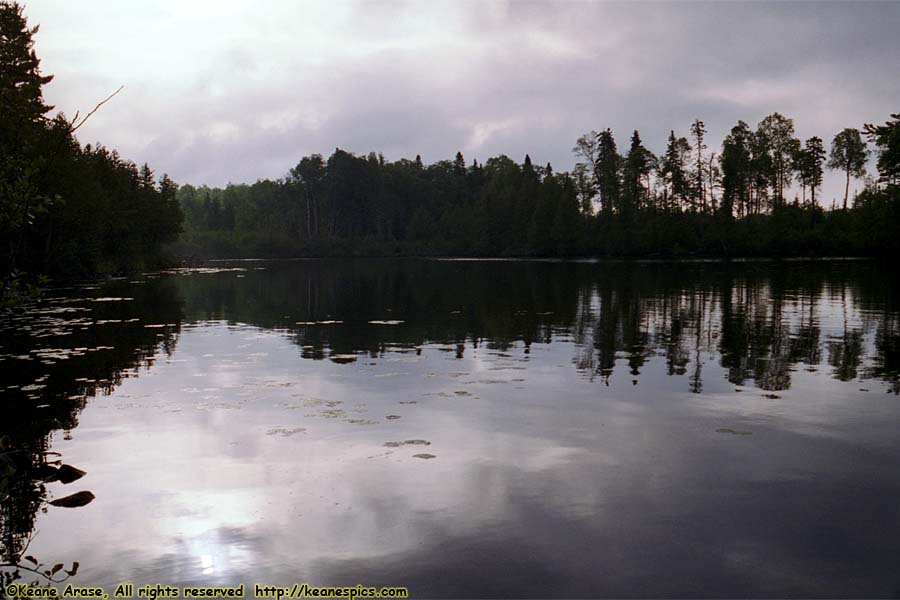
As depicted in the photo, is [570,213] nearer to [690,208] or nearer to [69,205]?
[690,208]

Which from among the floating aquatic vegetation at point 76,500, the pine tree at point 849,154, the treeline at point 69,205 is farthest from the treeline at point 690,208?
the floating aquatic vegetation at point 76,500

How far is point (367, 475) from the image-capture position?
35.6ft

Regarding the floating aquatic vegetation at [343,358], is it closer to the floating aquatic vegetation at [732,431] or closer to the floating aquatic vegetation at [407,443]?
the floating aquatic vegetation at [407,443]

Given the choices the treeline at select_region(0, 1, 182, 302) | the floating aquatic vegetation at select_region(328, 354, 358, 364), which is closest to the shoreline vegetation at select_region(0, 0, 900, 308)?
the treeline at select_region(0, 1, 182, 302)

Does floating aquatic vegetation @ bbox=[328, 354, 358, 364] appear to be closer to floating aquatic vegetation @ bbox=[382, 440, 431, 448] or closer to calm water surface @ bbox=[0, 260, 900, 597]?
calm water surface @ bbox=[0, 260, 900, 597]

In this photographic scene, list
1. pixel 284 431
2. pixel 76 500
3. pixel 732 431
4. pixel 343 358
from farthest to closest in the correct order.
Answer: pixel 343 358
pixel 284 431
pixel 732 431
pixel 76 500

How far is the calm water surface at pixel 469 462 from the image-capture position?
795cm

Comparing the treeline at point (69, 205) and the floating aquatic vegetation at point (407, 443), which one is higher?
the treeline at point (69, 205)

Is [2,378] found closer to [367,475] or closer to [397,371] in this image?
[397,371]

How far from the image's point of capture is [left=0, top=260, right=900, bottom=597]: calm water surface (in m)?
7.95

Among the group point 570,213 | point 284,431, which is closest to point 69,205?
point 284,431

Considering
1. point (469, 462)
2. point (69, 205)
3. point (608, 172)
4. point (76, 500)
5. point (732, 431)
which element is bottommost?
point (76, 500)

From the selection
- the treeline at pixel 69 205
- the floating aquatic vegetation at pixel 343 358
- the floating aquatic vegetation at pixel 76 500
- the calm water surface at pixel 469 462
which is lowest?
the floating aquatic vegetation at pixel 76 500

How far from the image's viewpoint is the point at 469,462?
11.5 meters
